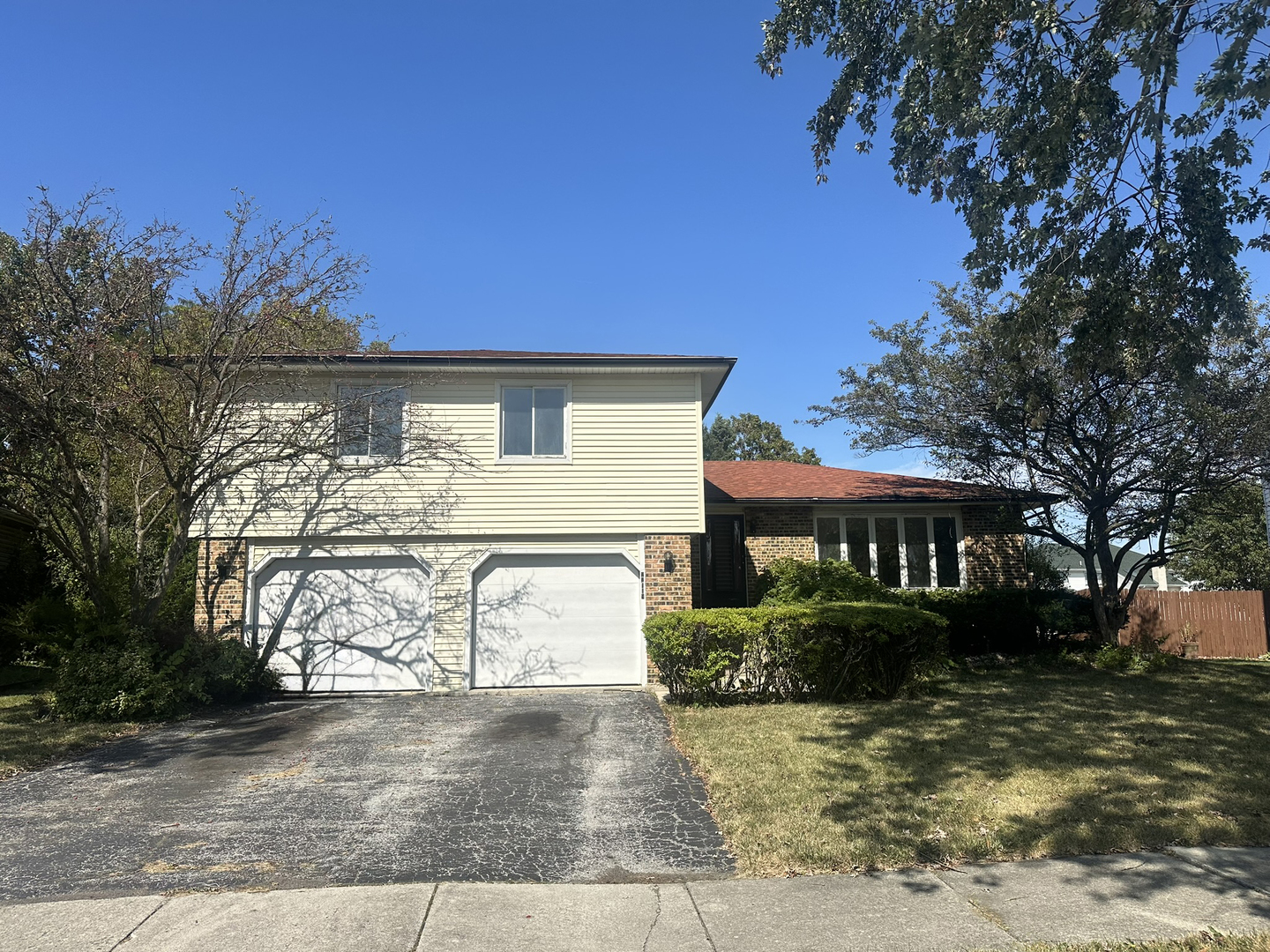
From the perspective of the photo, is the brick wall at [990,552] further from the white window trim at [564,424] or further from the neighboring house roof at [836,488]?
the white window trim at [564,424]

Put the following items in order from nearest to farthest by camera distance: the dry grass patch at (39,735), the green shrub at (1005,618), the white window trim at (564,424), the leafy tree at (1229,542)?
the dry grass patch at (39,735)
the white window trim at (564,424)
the leafy tree at (1229,542)
the green shrub at (1005,618)

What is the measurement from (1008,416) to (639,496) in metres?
6.56

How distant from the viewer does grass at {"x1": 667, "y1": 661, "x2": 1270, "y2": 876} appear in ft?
18.3

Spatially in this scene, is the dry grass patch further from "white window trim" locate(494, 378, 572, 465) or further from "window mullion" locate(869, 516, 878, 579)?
"window mullion" locate(869, 516, 878, 579)

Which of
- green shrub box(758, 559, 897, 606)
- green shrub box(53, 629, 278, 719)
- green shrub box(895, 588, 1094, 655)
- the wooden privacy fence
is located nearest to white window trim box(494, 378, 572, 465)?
green shrub box(758, 559, 897, 606)

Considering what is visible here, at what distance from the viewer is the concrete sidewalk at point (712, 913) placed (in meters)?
4.28

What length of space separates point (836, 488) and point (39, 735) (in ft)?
45.5

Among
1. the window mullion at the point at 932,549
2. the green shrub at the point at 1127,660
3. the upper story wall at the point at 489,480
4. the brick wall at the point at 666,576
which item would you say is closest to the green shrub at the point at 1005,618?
the window mullion at the point at 932,549

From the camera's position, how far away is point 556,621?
43.3 feet

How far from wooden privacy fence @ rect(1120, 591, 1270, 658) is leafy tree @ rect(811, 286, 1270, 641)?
10.7 feet

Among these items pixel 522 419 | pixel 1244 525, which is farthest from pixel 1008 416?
pixel 1244 525

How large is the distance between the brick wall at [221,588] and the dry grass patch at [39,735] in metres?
2.41

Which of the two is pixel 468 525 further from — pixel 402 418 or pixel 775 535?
pixel 775 535

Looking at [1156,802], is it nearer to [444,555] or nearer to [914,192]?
[914,192]
